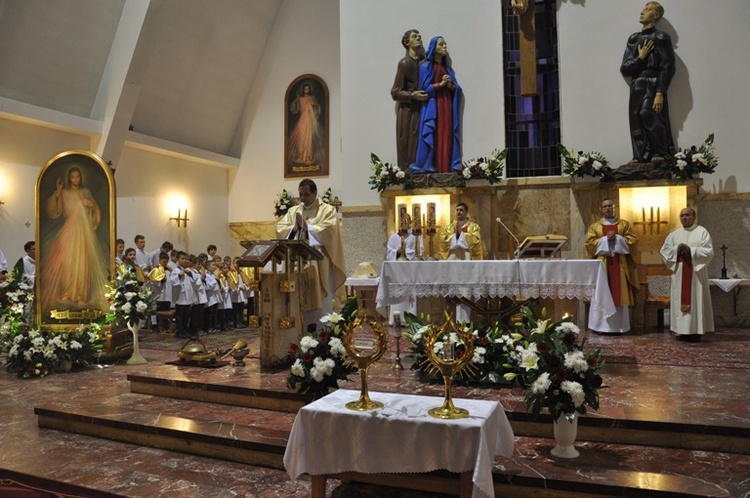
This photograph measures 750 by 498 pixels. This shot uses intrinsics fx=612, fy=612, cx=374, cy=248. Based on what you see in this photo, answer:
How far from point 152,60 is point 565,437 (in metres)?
13.5

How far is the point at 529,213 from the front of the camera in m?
11.1

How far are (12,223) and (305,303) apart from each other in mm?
8168

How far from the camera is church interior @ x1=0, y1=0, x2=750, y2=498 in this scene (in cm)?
457

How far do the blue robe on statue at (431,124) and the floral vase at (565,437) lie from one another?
7.47m

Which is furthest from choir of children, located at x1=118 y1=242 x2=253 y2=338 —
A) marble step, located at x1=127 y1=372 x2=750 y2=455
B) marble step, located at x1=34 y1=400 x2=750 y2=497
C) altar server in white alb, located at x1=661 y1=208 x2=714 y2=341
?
altar server in white alb, located at x1=661 y1=208 x2=714 y2=341

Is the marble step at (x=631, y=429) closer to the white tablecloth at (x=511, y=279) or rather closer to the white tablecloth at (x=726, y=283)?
the white tablecloth at (x=511, y=279)

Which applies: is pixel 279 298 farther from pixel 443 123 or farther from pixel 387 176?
pixel 443 123

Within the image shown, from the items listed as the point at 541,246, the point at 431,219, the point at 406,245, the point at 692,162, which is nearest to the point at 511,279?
the point at 541,246

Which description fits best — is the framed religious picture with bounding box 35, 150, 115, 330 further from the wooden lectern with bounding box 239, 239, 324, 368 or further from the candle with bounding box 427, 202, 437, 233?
the candle with bounding box 427, 202, 437, 233

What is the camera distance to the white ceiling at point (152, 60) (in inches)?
481

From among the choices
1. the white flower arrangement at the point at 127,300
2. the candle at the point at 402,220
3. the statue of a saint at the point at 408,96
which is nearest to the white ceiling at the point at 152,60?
the statue of a saint at the point at 408,96

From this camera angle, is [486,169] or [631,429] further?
[486,169]

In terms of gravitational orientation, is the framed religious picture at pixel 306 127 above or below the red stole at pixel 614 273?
above

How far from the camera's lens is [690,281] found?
29.4ft
